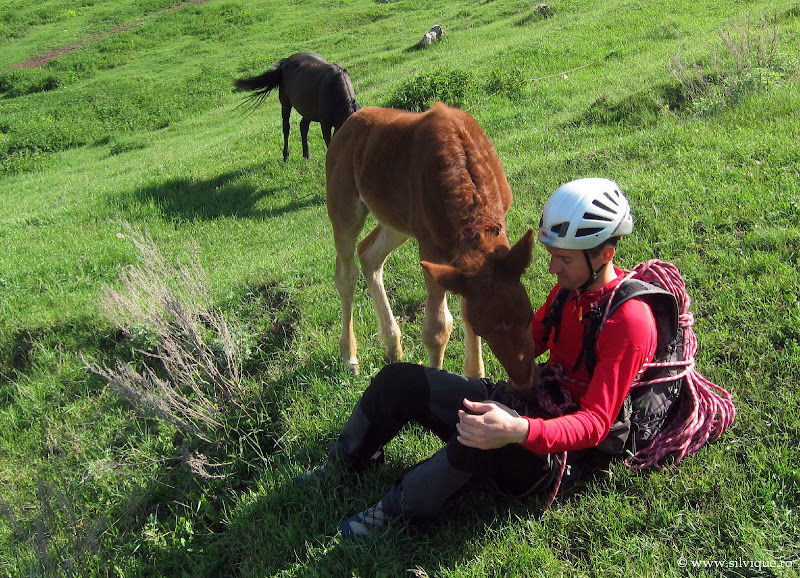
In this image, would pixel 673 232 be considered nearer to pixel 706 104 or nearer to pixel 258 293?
pixel 706 104

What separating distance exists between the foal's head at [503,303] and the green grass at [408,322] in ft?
2.45

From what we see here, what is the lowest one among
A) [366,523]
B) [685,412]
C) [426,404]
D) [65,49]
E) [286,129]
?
[366,523]

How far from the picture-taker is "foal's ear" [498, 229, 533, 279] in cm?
279

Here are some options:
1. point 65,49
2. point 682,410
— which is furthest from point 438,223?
point 65,49

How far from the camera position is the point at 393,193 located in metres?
4.06

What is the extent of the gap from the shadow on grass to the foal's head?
6.51 meters

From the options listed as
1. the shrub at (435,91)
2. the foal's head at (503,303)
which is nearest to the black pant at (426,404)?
the foal's head at (503,303)

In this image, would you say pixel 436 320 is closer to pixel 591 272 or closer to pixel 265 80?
pixel 591 272

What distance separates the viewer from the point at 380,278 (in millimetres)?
4852

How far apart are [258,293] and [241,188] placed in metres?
4.68

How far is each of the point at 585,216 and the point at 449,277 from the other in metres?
0.67

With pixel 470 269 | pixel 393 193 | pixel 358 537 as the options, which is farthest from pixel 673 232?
pixel 358 537

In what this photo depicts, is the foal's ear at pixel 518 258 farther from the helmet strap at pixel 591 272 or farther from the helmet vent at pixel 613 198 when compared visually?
the helmet vent at pixel 613 198

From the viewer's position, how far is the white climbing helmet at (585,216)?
2.66 metres
